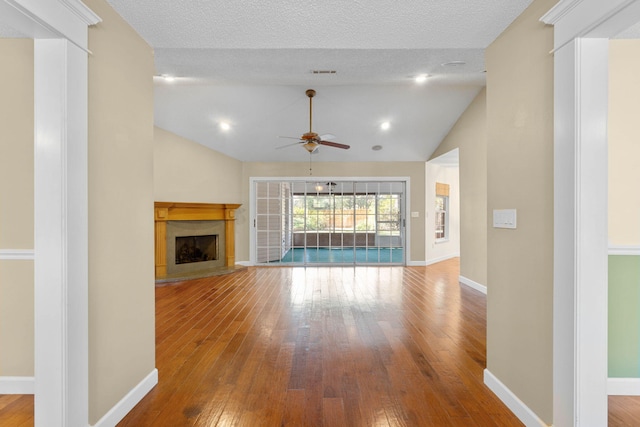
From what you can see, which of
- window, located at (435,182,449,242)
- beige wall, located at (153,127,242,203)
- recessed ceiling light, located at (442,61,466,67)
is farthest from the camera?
window, located at (435,182,449,242)

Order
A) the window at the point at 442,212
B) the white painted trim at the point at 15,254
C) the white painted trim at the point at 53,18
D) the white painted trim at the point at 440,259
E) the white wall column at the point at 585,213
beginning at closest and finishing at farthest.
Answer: the white painted trim at the point at 53,18 < the white wall column at the point at 585,213 < the white painted trim at the point at 15,254 < the white painted trim at the point at 440,259 < the window at the point at 442,212

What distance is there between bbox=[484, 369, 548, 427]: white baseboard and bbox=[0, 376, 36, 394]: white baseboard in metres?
2.95

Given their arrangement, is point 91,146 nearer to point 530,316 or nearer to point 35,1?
point 35,1

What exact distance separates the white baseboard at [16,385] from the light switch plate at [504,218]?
312 centimetres

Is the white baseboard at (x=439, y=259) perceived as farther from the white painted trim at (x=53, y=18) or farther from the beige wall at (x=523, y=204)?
the white painted trim at (x=53, y=18)

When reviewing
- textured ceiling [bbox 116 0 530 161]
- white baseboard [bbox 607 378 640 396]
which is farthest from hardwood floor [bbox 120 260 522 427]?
textured ceiling [bbox 116 0 530 161]

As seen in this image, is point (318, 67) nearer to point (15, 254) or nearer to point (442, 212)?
point (15, 254)

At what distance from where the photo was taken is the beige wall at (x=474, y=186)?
193 inches

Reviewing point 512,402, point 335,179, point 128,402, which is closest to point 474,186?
point 335,179

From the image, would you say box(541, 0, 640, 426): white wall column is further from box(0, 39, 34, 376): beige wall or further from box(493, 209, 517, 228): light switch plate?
box(0, 39, 34, 376): beige wall

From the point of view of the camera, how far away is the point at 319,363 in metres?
2.53

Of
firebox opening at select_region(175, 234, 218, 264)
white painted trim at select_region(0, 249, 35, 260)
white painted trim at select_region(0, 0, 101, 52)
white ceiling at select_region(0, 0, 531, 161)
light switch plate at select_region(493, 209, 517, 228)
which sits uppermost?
white ceiling at select_region(0, 0, 531, 161)

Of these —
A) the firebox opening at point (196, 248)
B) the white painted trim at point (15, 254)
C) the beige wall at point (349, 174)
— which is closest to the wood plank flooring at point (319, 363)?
the white painted trim at point (15, 254)

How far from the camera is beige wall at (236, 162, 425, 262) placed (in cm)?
723
